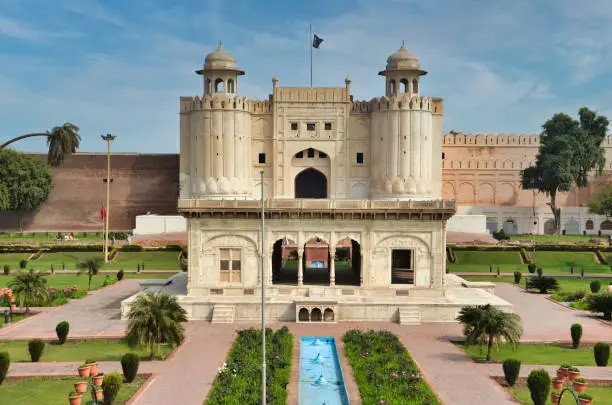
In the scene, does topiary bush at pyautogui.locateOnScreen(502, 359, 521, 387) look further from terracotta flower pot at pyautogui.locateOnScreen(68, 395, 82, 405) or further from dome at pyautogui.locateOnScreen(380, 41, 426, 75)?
dome at pyautogui.locateOnScreen(380, 41, 426, 75)

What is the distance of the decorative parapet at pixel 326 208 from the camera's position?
26.7 meters

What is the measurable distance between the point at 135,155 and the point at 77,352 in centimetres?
4347

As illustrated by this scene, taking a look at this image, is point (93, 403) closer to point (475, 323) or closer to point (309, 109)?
point (475, 323)

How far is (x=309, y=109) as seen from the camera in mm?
55156

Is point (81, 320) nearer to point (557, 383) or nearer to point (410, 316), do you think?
point (410, 316)

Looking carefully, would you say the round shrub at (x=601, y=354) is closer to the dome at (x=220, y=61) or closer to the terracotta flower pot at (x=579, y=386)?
the terracotta flower pot at (x=579, y=386)

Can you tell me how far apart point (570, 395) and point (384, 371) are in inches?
184

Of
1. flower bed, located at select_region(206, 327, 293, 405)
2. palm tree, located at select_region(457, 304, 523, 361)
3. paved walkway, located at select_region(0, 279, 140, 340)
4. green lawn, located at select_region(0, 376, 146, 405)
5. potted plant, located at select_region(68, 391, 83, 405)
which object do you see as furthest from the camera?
Result: paved walkway, located at select_region(0, 279, 140, 340)

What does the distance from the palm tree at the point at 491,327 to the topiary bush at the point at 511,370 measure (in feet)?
7.24

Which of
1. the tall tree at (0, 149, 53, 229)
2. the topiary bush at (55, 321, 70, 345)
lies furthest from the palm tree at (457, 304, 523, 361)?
the tall tree at (0, 149, 53, 229)

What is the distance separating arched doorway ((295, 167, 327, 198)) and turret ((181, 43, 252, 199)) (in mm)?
6947

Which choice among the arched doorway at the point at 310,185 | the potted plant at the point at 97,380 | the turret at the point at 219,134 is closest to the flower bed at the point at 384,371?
the potted plant at the point at 97,380

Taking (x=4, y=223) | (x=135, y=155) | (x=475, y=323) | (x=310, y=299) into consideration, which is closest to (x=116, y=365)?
(x=310, y=299)

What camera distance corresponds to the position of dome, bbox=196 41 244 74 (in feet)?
173
